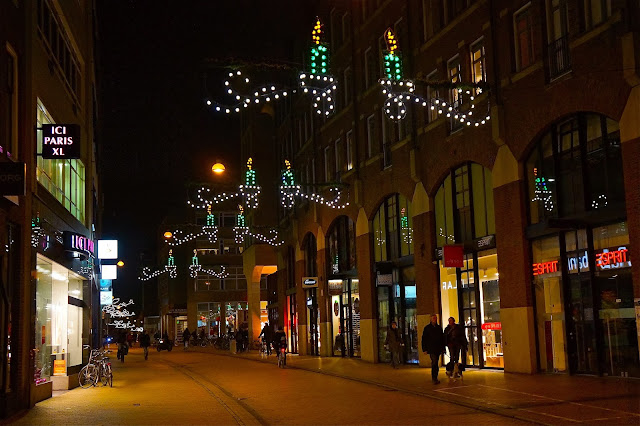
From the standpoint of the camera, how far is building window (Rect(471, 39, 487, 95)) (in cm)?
2366

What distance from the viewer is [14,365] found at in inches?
654

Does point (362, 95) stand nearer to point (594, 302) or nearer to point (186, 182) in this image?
point (186, 182)

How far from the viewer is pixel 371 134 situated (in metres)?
32.0

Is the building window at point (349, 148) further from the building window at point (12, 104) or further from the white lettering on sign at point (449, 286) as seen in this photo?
the building window at point (12, 104)

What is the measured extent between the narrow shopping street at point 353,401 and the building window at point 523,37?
343 inches

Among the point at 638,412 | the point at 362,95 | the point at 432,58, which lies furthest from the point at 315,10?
the point at 638,412

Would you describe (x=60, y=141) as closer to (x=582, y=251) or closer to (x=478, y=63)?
(x=478, y=63)

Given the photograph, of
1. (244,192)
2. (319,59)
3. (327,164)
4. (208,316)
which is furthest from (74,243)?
(208,316)

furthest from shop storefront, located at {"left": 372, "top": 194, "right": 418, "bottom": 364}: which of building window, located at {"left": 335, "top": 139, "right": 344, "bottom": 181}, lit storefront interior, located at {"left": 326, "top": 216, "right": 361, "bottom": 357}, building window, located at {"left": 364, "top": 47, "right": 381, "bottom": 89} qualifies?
building window, located at {"left": 364, "top": 47, "right": 381, "bottom": 89}

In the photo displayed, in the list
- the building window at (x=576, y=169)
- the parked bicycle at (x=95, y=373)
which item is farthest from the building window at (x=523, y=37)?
the parked bicycle at (x=95, y=373)

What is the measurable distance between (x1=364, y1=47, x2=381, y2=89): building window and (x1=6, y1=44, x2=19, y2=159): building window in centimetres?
1658

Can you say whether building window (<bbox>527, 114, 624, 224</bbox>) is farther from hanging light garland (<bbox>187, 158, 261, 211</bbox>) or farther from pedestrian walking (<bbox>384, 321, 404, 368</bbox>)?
hanging light garland (<bbox>187, 158, 261, 211</bbox>)

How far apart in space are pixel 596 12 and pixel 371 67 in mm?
13888

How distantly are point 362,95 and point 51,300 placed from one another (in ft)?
51.8
